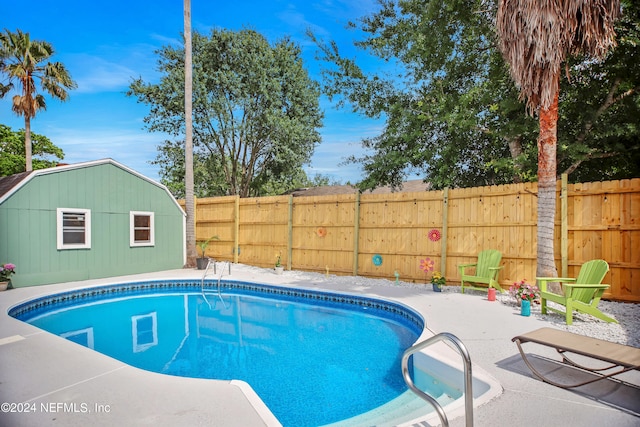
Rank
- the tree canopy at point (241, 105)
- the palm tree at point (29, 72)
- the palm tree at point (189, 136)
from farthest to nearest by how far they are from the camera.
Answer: the tree canopy at point (241, 105), the palm tree at point (29, 72), the palm tree at point (189, 136)

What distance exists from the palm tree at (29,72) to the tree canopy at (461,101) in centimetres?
1219

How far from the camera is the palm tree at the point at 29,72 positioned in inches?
608

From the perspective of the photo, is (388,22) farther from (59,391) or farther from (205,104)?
(59,391)

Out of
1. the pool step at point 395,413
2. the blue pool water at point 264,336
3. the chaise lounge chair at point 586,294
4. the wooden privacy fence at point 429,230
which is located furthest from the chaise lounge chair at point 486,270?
the pool step at point 395,413

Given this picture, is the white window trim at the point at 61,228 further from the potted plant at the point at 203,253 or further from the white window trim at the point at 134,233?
the potted plant at the point at 203,253

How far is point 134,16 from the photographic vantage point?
13461 mm

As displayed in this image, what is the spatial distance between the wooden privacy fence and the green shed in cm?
205

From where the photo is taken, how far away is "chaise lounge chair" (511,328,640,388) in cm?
295

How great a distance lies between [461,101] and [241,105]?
12.2 meters

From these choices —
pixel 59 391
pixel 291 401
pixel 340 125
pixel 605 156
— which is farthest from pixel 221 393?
pixel 340 125

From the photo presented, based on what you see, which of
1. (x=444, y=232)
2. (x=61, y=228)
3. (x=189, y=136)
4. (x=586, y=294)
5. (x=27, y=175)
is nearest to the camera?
(x=586, y=294)

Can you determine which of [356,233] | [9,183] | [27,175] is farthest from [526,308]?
[9,183]

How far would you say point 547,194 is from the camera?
6.60 metres

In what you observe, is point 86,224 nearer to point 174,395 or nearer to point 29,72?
point 174,395
